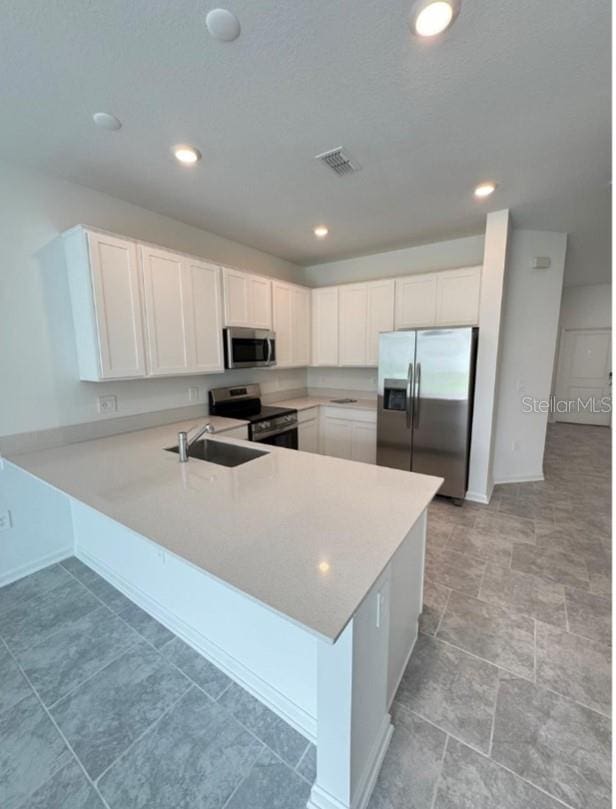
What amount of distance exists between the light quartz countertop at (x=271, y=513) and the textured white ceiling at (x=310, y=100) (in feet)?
5.89

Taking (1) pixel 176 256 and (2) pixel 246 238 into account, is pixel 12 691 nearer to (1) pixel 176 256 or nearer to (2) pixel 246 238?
(1) pixel 176 256

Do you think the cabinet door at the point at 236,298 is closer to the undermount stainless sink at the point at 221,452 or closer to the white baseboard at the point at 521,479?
the undermount stainless sink at the point at 221,452

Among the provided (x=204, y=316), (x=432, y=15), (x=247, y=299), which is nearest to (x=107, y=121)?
(x=204, y=316)

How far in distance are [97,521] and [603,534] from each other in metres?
3.99

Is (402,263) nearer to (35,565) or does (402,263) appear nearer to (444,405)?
(444,405)

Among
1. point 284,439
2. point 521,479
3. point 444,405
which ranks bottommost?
point 521,479

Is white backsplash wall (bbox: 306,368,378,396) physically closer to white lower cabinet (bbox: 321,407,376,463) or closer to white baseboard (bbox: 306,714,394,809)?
white lower cabinet (bbox: 321,407,376,463)

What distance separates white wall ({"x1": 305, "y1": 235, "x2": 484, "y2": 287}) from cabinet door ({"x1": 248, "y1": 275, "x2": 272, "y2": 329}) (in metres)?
1.32

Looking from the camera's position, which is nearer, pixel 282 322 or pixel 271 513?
pixel 271 513

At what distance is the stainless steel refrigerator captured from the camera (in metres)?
3.09

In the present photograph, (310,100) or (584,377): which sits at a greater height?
(310,100)

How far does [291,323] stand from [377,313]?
1017mm

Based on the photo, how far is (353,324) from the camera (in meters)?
4.08

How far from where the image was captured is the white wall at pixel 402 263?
3613 mm
